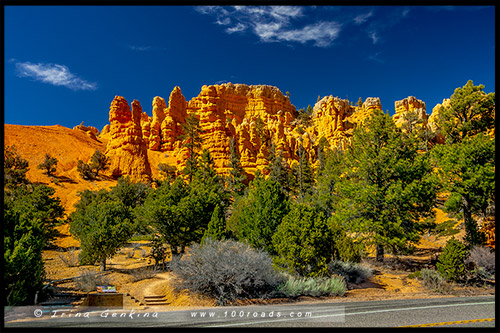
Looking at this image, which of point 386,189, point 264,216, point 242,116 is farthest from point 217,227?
point 242,116

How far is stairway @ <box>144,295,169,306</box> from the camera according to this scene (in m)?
10.9

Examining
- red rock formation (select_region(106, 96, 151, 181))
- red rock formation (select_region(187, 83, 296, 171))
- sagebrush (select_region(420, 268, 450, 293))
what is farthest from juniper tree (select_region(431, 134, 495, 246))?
red rock formation (select_region(106, 96, 151, 181))

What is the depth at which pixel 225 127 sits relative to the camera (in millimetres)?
60406

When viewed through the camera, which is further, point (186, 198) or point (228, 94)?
point (228, 94)

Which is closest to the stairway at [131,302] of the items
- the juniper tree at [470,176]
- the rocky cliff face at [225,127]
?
the juniper tree at [470,176]

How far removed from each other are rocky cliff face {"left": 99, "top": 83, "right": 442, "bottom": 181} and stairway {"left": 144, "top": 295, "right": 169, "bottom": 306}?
120ft

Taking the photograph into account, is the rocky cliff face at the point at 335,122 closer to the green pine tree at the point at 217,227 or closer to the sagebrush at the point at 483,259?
the sagebrush at the point at 483,259

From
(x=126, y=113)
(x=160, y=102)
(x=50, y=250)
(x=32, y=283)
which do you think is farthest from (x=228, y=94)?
(x=32, y=283)

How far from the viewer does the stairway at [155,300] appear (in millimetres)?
10859

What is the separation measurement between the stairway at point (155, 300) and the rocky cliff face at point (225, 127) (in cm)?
3661

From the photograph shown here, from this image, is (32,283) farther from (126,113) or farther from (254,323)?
(126,113)

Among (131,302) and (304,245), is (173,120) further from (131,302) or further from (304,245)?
(304,245)

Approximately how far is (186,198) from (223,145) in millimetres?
35664

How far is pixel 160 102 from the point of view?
78.4 metres
